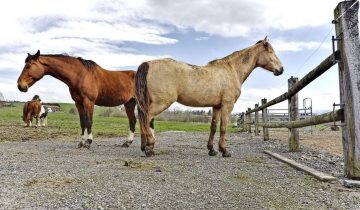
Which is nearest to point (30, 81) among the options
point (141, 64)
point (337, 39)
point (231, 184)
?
point (141, 64)

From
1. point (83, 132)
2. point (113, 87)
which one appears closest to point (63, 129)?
point (113, 87)

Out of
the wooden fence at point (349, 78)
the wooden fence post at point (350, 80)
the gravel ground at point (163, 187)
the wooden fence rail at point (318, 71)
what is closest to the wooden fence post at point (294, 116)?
the wooden fence rail at point (318, 71)

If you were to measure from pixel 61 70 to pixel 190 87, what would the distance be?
3096mm

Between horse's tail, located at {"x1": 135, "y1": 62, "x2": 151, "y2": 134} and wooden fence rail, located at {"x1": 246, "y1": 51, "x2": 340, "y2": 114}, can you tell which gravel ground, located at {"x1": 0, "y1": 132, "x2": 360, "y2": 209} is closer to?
horse's tail, located at {"x1": 135, "y1": 62, "x2": 151, "y2": 134}

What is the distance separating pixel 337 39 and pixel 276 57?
11.0ft

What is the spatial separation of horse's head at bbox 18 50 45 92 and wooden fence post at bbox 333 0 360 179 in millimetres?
5980

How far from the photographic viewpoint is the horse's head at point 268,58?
297 inches

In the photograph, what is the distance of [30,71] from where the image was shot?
792 centimetres

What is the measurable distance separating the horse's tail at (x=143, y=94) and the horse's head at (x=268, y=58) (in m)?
2.47

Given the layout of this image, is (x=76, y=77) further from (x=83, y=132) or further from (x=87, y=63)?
(x=83, y=132)

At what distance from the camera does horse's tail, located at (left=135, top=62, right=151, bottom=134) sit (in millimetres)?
6395

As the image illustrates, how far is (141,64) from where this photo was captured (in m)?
6.50

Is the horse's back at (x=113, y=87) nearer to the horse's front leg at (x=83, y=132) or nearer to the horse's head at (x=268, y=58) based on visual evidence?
the horse's front leg at (x=83, y=132)

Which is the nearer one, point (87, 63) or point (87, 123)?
point (87, 123)
